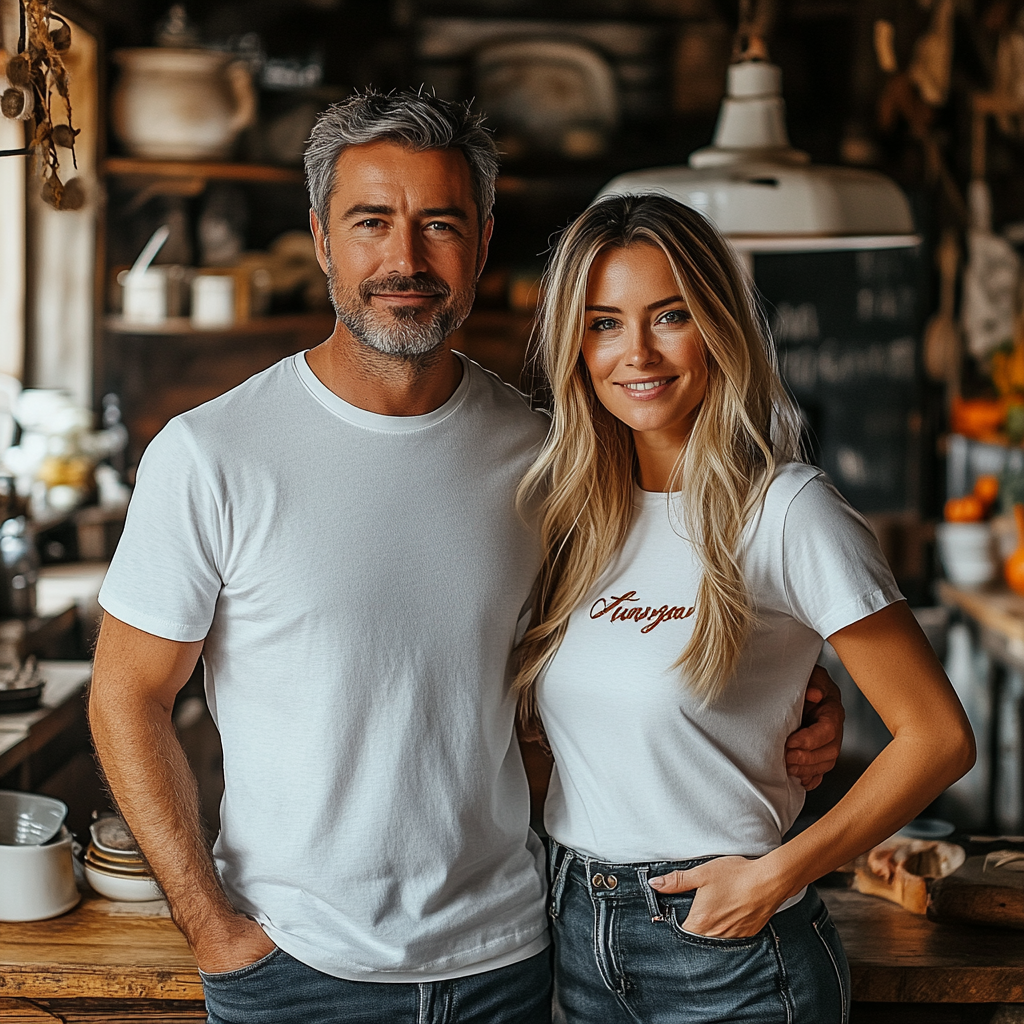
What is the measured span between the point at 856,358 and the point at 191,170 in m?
2.43

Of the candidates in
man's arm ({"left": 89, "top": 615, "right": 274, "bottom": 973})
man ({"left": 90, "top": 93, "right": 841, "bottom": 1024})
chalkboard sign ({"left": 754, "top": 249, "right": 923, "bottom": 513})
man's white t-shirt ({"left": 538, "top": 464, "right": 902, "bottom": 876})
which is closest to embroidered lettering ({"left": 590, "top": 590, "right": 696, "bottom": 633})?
man's white t-shirt ({"left": 538, "top": 464, "right": 902, "bottom": 876})

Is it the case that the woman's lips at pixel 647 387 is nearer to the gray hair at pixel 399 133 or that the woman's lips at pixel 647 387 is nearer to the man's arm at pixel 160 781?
the gray hair at pixel 399 133

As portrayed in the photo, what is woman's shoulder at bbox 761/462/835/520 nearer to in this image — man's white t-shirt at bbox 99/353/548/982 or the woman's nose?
the woman's nose

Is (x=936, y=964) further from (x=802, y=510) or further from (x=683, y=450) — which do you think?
(x=683, y=450)

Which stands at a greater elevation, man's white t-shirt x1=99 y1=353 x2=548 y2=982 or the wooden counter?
man's white t-shirt x1=99 y1=353 x2=548 y2=982

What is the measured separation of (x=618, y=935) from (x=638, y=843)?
110 mm

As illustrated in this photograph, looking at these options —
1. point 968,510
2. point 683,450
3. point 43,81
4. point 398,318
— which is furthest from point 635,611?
point 968,510

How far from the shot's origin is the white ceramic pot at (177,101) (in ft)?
12.9

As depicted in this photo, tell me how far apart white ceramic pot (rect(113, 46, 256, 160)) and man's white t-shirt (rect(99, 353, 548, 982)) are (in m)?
2.84

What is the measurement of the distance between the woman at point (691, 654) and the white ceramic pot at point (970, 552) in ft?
8.89

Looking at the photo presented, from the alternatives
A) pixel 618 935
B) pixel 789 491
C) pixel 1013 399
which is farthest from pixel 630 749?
pixel 1013 399

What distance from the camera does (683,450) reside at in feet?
5.18

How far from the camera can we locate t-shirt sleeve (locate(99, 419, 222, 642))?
1.41 metres

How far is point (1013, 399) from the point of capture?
418 cm
